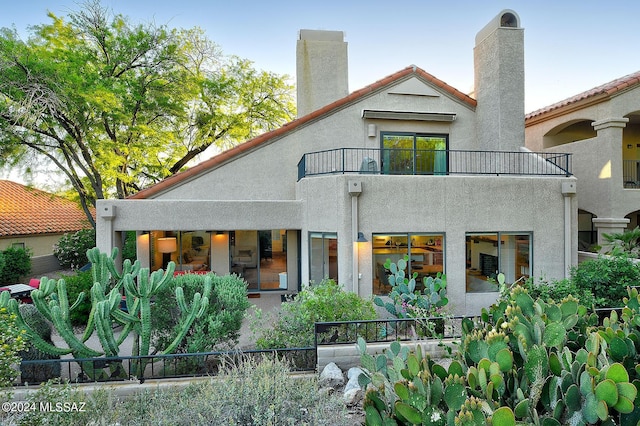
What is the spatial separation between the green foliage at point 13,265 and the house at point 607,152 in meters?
27.2

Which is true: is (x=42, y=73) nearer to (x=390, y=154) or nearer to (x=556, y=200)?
(x=390, y=154)

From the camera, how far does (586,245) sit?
1648 centimetres

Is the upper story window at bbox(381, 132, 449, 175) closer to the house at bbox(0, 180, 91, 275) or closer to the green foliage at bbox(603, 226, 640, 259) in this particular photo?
the green foliage at bbox(603, 226, 640, 259)

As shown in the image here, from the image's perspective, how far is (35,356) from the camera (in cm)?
713

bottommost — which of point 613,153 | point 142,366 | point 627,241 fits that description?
point 142,366

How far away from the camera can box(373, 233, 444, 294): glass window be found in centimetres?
1066

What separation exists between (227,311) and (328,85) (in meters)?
10.8

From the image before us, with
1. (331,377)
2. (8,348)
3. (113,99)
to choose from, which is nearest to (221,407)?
(331,377)

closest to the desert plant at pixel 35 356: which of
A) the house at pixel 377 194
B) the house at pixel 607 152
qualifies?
the house at pixel 377 194

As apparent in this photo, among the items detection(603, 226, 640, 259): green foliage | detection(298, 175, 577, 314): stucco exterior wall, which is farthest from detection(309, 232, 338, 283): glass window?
detection(603, 226, 640, 259): green foliage

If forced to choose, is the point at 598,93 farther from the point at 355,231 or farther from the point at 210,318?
the point at 210,318

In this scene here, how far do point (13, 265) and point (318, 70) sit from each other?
18.2 m

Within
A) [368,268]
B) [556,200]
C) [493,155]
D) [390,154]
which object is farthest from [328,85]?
[556,200]

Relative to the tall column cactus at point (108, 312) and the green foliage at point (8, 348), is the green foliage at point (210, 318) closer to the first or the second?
the tall column cactus at point (108, 312)
